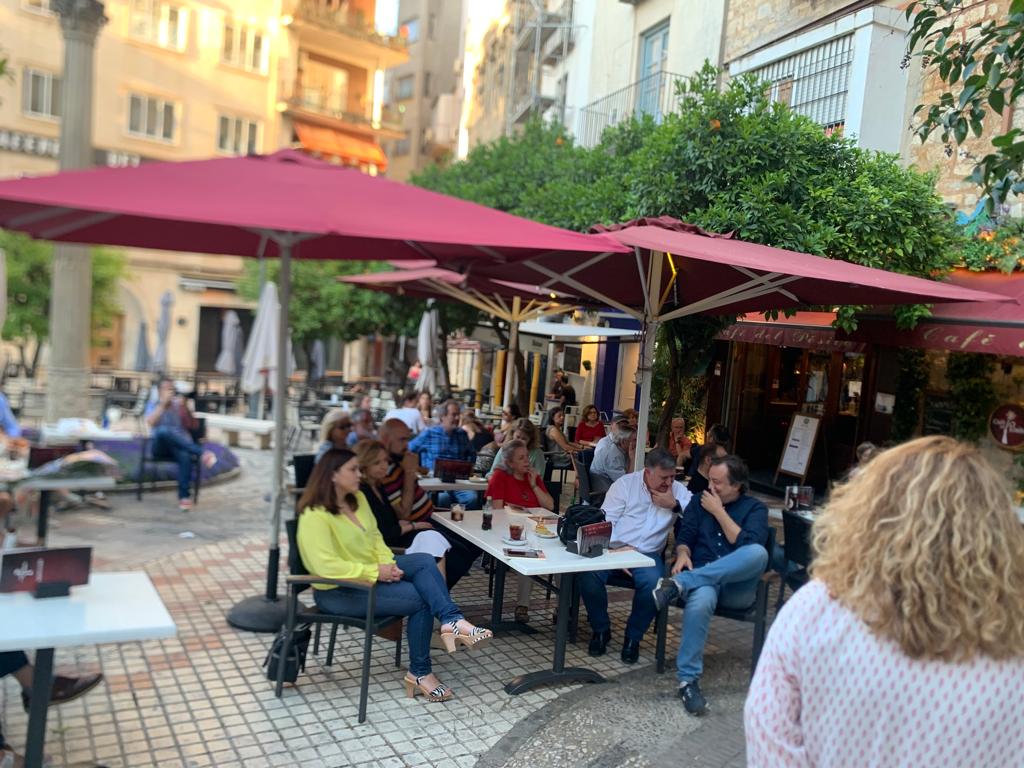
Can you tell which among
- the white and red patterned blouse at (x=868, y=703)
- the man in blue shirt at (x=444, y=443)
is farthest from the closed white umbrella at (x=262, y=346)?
the white and red patterned blouse at (x=868, y=703)

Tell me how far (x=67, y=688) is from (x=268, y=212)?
239 centimetres

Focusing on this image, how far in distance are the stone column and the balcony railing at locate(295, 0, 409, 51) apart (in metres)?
23.0

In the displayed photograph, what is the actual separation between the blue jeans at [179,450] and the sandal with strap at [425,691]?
547 centimetres

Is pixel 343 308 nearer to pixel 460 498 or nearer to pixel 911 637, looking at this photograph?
pixel 460 498

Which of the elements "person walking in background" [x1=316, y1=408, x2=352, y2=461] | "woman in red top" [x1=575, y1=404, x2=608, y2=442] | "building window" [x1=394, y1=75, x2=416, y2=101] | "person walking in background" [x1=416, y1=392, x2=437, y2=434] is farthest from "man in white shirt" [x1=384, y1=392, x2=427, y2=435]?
"building window" [x1=394, y1=75, x2=416, y2=101]

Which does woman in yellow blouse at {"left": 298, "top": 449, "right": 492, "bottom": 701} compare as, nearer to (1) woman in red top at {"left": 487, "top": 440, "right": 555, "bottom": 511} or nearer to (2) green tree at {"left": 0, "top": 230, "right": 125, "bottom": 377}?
(1) woman in red top at {"left": 487, "top": 440, "right": 555, "bottom": 511}

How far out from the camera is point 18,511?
8.12 metres

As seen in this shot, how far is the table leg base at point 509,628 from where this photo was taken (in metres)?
5.80

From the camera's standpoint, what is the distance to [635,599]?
18.2 ft

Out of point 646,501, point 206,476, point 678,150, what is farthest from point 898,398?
point 206,476

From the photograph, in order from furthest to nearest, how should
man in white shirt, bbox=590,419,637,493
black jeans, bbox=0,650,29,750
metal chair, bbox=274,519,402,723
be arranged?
man in white shirt, bbox=590,419,637,493 → metal chair, bbox=274,519,402,723 → black jeans, bbox=0,650,29,750

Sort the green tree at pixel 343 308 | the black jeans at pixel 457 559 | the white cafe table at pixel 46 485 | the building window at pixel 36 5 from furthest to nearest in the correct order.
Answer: the building window at pixel 36 5 → the green tree at pixel 343 308 → the white cafe table at pixel 46 485 → the black jeans at pixel 457 559

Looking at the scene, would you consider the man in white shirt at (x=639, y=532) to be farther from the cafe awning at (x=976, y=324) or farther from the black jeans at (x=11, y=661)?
the cafe awning at (x=976, y=324)

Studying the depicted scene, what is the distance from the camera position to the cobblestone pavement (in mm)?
3998
